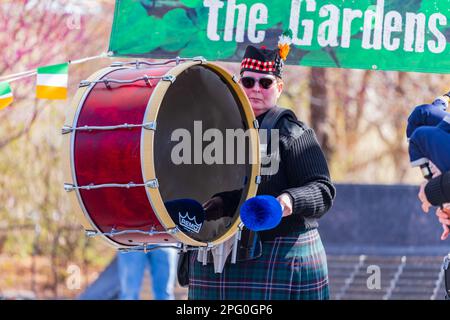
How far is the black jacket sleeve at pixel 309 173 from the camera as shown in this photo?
4.16m

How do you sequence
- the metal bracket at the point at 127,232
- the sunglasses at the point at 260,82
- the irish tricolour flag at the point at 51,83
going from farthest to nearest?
the irish tricolour flag at the point at 51,83 < the sunglasses at the point at 260,82 < the metal bracket at the point at 127,232

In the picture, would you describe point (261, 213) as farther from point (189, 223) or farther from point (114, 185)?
point (114, 185)

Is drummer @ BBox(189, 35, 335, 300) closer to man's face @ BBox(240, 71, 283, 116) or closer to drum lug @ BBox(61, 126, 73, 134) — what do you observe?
man's face @ BBox(240, 71, 283, 116)

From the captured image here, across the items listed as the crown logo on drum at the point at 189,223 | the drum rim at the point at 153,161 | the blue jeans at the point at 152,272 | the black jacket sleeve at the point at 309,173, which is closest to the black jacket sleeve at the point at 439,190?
the black jacket sleeve at the point at 309,173

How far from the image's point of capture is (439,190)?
145 inches

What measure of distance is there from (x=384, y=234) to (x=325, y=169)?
3209 millimetres

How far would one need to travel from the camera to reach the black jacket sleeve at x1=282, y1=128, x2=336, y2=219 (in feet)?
13.6

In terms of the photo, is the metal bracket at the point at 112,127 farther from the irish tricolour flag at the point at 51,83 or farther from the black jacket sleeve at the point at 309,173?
the irish tricolour flag at the point at 51,83

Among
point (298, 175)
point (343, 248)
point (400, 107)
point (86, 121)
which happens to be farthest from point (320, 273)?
point (400, 107)

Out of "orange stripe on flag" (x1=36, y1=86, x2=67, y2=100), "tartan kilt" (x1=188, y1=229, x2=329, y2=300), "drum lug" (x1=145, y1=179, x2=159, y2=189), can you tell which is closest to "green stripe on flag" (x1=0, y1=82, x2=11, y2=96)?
"orange stripe on flag" (x1=36, y1=86, x2=67, y2=100)

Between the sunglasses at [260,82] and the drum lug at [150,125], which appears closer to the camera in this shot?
the drum lug at [150,125]

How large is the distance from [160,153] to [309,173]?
0.64 meters

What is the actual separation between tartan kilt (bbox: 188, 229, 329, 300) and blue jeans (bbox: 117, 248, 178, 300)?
88.0 inches

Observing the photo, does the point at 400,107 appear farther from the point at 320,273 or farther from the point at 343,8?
the point at 320,273
